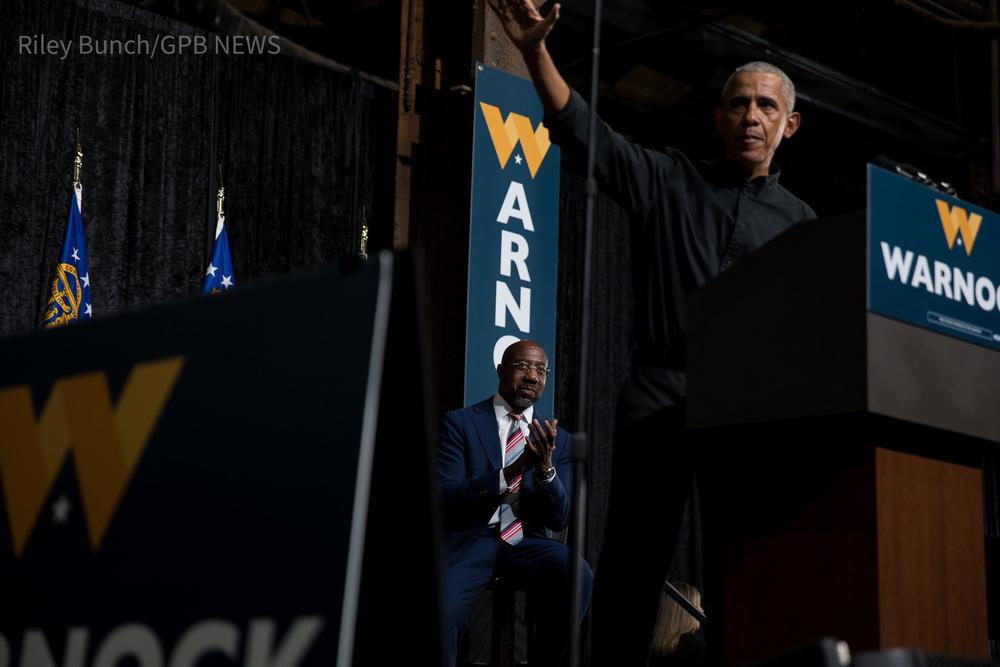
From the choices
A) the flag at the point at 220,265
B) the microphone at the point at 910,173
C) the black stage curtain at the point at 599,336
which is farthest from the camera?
the black stage curtain at the point at 599,336

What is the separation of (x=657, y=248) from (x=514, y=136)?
3383 mm

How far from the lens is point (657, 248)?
6.47ft

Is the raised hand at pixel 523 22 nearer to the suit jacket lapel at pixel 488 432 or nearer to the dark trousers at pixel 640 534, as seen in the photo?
the dark trousers at pixel 640 534

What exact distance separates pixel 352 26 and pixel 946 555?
608 cm

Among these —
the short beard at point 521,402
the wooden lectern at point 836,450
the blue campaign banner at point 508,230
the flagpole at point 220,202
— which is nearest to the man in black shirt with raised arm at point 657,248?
the wooden lectern at point 836,450

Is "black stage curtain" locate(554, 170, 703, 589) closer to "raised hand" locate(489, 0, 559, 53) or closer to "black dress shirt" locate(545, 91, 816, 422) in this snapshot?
"black dress shirt" locate(545, 91, 816, 422)

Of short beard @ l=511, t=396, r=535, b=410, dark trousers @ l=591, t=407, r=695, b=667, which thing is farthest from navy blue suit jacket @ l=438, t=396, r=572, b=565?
dark trousers @ l=591, t=407, r=695, b=667

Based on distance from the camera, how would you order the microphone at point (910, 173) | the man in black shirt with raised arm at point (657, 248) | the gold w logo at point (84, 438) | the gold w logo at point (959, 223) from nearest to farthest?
the gold w logo at point (84, 438) < the gold w logo at point (959, 223) < the microphone at point (910, 173) < the man in black shirt with raised arm at point (657, 248)

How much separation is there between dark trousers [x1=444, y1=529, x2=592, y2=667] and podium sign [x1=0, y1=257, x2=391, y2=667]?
8.48 feet

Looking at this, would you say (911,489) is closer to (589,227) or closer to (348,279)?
(589,227)

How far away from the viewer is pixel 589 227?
1.66 meters

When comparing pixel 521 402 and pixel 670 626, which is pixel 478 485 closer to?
pixel 521 402

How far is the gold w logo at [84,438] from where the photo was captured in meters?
0.95

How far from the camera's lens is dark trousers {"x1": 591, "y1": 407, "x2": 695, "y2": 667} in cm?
179
